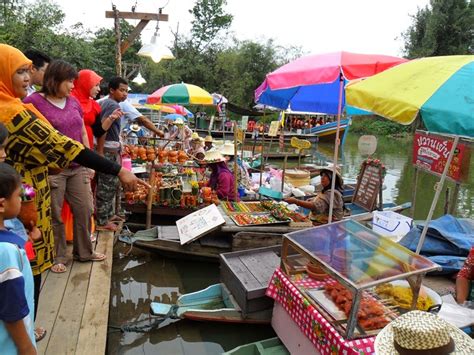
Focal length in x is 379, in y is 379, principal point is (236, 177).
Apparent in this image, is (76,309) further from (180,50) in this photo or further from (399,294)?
(180,50)

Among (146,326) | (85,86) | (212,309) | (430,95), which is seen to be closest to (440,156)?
(430,95)

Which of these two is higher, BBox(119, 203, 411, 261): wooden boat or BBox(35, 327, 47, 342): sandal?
BBox(35, 327, 47, 342): sandal

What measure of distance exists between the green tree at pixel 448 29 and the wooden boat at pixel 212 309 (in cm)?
3017

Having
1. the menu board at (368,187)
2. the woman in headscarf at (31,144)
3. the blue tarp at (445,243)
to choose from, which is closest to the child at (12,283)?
the woman in headscarf at (31,144)

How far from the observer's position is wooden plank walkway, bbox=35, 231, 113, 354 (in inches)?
106

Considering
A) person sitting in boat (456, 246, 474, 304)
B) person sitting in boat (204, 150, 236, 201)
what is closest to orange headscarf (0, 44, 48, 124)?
person sitting in boat (456, 246, 474, 304)

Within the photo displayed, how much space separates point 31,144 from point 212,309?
2.59m

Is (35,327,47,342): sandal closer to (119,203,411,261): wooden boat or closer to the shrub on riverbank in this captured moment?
(119,203,411,261): wooden boat

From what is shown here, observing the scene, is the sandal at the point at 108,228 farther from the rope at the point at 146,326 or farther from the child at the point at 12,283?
the child at the point at 12,283

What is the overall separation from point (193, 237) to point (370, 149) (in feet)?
10.9

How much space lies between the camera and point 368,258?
2887 millimetres

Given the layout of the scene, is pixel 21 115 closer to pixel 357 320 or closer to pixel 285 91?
pixel 357 320

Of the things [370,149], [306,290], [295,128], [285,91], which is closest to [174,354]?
[306,290]

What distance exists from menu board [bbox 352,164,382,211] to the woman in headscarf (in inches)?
200
